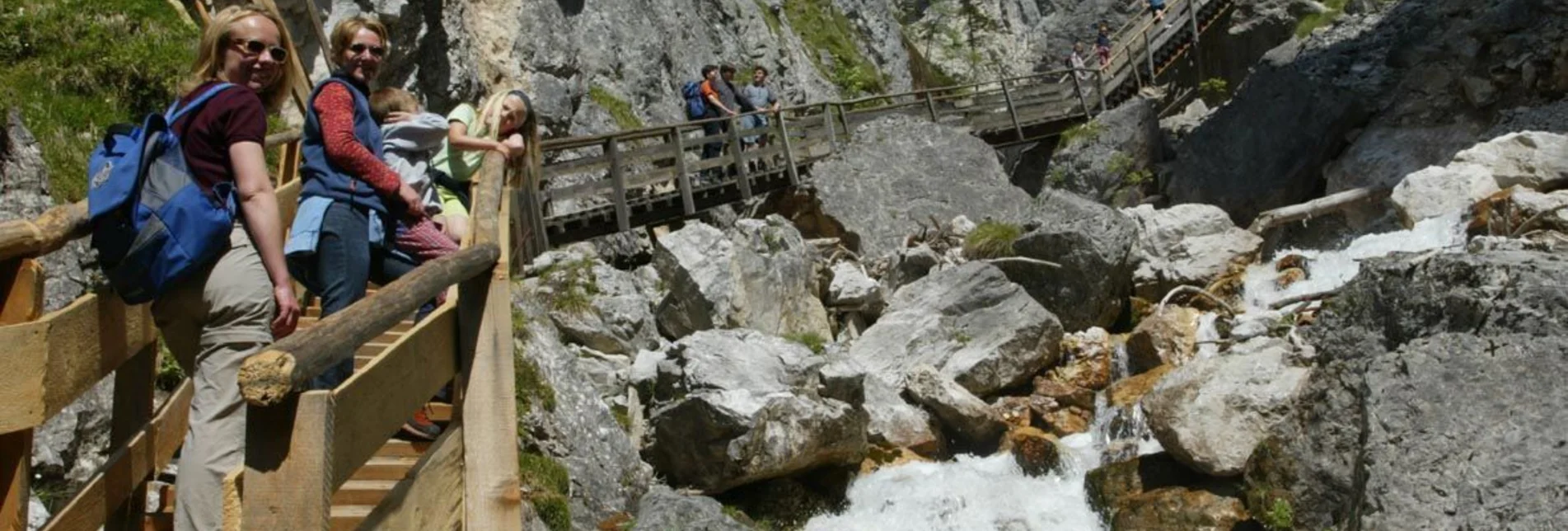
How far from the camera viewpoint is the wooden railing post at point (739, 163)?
55.1 ft

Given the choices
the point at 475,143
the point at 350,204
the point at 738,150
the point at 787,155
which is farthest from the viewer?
the point at 787,155

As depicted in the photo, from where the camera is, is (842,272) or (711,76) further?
(711,76)

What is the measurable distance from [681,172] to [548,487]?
8255mm

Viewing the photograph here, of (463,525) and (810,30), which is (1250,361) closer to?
(463,525)

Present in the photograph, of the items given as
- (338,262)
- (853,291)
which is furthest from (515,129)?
(853,291)

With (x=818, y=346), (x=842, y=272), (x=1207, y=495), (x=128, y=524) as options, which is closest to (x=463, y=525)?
(x=128, y=524)

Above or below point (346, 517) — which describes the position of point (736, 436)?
below

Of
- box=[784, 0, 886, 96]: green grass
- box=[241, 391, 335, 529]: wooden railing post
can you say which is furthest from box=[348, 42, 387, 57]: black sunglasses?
box=[784, 0, 886, 96]: green grass

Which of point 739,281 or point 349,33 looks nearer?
point 349,33

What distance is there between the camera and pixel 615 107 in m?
21.3

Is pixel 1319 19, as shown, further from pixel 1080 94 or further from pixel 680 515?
pixel 680 515

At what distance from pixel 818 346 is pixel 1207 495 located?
4.29m

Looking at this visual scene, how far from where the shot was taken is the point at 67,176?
841 centimetres

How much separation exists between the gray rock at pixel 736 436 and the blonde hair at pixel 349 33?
211 inches
